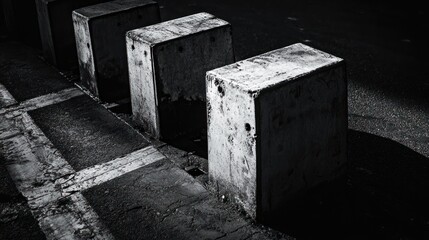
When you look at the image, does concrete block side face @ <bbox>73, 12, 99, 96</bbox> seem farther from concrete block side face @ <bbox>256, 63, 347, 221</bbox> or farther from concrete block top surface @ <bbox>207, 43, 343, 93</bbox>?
concrete block side face @ <bbox>256, 63, 347, 221</bbox>

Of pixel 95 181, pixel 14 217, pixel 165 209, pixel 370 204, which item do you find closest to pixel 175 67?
pixel 95 181

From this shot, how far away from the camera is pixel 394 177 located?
3930mm

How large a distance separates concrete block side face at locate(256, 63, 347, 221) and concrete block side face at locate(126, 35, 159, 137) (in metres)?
1.36

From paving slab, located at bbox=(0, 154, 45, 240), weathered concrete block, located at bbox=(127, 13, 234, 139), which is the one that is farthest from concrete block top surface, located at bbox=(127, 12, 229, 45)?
paving slab, located at bbox=(0, 154, 45, 240)

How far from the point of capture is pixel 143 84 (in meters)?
4.48

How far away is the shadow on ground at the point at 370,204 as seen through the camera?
341 cm

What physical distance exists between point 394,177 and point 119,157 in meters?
2.10

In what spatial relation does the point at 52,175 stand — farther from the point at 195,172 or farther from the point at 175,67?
the point at 175,67

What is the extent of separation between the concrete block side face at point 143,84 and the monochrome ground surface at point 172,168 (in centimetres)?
17

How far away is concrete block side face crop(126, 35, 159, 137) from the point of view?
4312 mm

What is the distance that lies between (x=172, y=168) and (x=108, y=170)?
493mm

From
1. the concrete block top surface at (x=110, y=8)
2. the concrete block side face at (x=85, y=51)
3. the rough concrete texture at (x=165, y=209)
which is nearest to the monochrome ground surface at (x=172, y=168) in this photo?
the rough concrete texture at (x=165, y=209)

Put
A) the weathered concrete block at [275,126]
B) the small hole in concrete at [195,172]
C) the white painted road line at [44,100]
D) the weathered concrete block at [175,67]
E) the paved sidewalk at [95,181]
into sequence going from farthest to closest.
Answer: the white painted road line at [44,100]
the weathered concrete block at [175,67]
the small hole in concrete at [195,172]
the paved sidewalk at [95,181]
the weathered concrete block at [275,126]

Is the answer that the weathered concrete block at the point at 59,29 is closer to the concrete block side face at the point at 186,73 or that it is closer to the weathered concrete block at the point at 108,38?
the weathered concrete block at the point at 108,38
